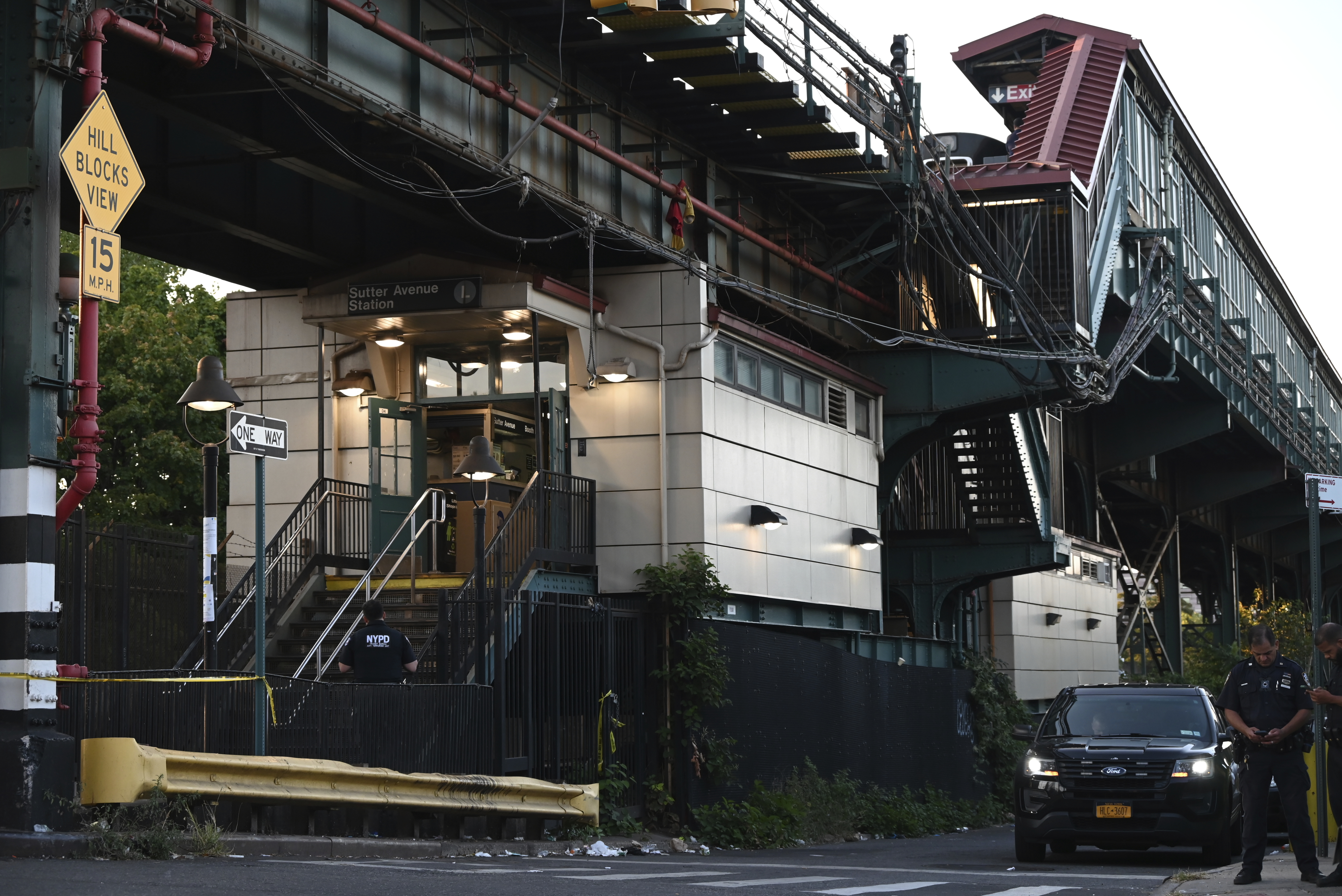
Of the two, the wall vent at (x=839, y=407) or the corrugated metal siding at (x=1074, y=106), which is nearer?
the wall vent at (x=839, y=407)

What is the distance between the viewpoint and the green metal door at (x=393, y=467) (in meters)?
21.7

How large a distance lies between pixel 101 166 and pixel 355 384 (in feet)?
33.1

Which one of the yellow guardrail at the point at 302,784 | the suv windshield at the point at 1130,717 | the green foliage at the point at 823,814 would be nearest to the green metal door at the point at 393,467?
the green foliage at the point at 823,814

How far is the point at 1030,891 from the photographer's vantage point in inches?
495

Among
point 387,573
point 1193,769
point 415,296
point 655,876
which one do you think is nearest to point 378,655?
point 655,876

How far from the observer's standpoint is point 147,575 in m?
15.1

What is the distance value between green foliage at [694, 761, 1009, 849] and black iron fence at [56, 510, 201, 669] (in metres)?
6.58

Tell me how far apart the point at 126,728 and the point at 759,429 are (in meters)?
12.2

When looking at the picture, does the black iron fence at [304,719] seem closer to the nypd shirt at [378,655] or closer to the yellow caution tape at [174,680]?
the yellow caution tape at [174,680]

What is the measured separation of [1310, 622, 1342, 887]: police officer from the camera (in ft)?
36.1

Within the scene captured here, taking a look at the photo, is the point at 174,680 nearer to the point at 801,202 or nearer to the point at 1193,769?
the point at 1193,769

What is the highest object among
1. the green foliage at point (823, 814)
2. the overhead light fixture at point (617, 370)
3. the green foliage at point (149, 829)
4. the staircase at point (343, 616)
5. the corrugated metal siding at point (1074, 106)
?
the corrugated metal siding at point (1074, 106)

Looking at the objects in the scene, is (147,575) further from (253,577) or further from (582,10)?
(582,10)

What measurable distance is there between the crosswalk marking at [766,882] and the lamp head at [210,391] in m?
5.26
